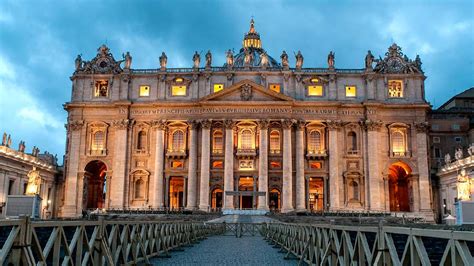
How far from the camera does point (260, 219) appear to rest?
155 feet

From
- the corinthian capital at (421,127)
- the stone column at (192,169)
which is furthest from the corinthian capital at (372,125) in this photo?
the stone column at (192,169)

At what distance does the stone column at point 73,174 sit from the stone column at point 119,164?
434 centimetres

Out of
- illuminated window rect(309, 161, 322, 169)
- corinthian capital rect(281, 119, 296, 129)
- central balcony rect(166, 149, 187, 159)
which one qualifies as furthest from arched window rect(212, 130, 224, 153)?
illuminated window rect(309, 161, 322, 169)

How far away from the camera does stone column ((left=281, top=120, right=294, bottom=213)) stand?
6009 centimetres

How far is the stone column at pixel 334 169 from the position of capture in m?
60.8

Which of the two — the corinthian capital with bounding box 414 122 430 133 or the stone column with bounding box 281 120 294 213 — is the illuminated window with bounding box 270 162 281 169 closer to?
the stone column with bounding box 281 120 294 213

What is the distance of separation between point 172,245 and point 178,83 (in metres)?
47.5

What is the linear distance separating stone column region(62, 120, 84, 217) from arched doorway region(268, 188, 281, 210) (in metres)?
23.7

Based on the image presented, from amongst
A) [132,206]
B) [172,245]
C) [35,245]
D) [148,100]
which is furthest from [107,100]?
[35,245]

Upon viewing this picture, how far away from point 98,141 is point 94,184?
7.50 metres

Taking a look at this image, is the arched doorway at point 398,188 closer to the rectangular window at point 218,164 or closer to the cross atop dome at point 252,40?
the rectangular window at point 218,164

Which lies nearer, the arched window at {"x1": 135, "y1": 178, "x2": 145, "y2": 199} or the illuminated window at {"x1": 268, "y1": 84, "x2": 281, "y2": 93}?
the arched window at {"x1": 135, "y1": 178, "x2": 145, "y2": 199}

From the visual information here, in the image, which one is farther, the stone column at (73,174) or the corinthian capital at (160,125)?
the corinthian capital at (160,125)

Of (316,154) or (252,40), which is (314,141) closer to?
(316,154)
